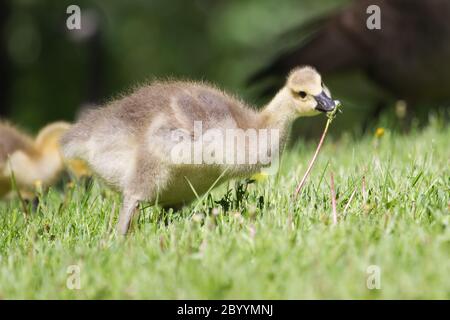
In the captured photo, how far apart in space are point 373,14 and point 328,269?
4.36 metres

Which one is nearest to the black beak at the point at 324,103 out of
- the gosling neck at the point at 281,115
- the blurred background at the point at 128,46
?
the gosling neck at the point at 281,115

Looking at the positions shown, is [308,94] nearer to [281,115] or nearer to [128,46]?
[281,115]

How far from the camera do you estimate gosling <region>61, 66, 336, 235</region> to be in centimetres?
296

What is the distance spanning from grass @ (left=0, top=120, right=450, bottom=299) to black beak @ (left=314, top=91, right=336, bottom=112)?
353mm

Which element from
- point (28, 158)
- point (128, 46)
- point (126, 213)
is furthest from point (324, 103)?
point (128, 46)

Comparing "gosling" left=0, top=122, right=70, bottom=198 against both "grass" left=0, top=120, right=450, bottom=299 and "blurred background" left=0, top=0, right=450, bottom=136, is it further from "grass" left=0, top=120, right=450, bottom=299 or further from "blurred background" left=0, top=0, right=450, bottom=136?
"blurred background" left=0, top=0, right=450, bottom=136

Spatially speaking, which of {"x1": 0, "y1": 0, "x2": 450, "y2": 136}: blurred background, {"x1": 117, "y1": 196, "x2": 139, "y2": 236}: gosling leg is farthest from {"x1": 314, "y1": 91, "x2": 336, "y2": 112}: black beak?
{"x1": 0, "y1": 0, "x2": 450, "y2": 136}: blurred background

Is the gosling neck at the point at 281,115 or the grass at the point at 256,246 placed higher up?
the gosling neck at the point at 281,115

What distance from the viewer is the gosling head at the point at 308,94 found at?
3006mm

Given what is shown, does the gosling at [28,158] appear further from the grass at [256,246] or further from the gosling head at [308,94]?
the gosling head at [308,94]

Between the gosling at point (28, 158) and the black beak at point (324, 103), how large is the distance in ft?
6.87

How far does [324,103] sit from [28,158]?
8.38 feet

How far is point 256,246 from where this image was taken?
2.49 metres
